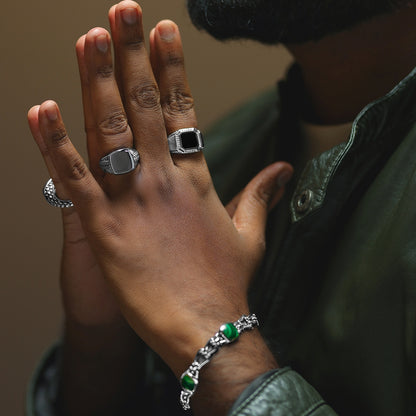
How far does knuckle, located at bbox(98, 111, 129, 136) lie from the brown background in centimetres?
70

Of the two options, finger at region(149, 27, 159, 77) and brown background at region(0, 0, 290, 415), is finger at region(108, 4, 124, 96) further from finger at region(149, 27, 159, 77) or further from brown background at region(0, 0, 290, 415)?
brown background at region(0, 0, 290, 415)

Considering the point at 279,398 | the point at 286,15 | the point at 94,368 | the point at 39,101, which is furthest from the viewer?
the point at 39,101

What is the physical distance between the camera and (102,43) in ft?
2.08

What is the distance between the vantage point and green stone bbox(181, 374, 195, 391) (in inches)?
24.7

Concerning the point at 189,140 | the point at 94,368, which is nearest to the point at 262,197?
the point at 189,140

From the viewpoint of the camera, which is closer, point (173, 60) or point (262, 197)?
point (173, 60)

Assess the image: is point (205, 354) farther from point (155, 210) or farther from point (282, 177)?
point (282, 177)

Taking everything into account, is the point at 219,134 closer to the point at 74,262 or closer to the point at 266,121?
the point at 266,121

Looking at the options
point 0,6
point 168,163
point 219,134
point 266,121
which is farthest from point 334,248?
point 0,6

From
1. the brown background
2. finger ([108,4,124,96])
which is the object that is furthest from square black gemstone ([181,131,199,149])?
the brown background

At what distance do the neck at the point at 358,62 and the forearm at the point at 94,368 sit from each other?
595mm

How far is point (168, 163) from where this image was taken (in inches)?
27.7

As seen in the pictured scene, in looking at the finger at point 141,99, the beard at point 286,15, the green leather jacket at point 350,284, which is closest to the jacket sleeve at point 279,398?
the green leather jacket at point 350,284

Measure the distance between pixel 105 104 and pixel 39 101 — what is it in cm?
76
